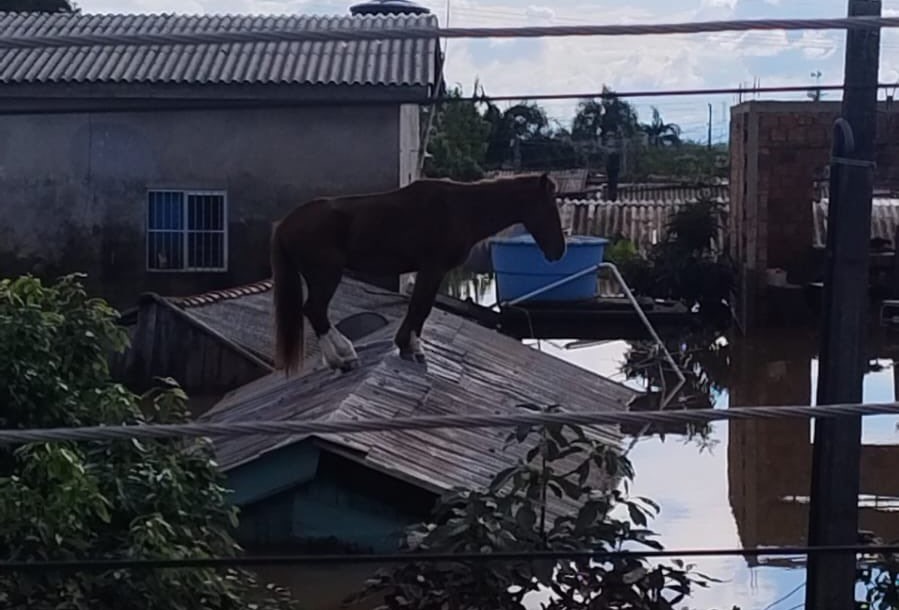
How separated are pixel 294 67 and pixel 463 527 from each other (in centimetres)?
992

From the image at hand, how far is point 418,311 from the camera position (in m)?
6.43

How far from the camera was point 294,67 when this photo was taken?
1335 cm

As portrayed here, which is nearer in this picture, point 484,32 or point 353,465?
point 484,32

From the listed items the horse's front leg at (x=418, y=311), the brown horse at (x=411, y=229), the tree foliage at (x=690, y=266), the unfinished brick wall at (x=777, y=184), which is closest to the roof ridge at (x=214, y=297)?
the horse's front leg at (x=418, y=311)

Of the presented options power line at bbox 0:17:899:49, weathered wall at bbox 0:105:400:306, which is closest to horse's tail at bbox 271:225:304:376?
power line at bbox 0:17:899:49

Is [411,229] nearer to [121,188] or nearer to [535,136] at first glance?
[535,136]

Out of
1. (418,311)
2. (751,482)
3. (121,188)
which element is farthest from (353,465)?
(121,188)

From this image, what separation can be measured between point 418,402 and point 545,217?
6.12 ft

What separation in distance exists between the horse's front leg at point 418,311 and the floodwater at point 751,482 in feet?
4.76

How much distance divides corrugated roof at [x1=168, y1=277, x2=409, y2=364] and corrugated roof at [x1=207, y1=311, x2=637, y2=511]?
0.92 m

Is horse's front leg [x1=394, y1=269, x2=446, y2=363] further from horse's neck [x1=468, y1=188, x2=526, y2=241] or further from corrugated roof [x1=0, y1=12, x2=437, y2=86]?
corrugated roof [x1=0, y1=12, x2=437, y2=86]

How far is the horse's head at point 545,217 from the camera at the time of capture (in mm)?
5645

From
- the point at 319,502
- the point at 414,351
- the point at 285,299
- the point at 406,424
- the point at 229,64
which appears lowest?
the point at 319,502

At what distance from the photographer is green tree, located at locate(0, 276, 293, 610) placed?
387 centimetres
